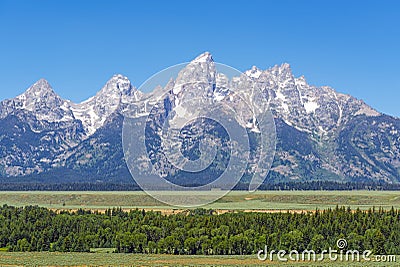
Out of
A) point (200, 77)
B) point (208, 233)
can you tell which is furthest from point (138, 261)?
point (200, 77)

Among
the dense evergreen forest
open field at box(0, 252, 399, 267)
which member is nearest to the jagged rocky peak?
open field at box(0, 252, 399, 267)

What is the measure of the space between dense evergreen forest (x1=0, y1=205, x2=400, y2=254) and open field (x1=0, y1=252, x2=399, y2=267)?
33.8ft

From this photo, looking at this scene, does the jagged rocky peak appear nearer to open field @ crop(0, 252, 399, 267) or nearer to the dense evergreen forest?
open field @ crop(0, 252, 399, 267)

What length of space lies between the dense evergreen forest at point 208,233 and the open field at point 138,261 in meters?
10.3

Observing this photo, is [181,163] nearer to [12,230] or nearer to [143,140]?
[143,140]

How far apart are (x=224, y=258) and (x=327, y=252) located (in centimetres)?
2167

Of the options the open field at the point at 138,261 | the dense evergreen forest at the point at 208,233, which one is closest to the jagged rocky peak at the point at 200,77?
the open field at the point at 138,261

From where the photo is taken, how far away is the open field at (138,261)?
95938 mm

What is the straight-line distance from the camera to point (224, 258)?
110 meters

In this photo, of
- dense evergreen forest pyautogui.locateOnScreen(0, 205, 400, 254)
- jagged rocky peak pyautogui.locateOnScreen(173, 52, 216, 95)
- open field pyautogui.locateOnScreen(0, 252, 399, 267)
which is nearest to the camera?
jagged rocky peak pyautogui.locateOnScreen(173, 52, 216, 95)

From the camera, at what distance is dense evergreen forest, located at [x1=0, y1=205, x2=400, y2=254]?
124 meters

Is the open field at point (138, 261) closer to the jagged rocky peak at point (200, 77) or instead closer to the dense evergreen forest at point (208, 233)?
the dense evergreen forest at point (208, 233)

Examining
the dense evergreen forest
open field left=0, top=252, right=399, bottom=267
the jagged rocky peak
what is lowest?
open field left=0, top=252, right=399, bottom=267

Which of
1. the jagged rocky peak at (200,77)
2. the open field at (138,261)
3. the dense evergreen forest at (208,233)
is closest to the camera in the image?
the jagged rocky peak at (200,77)
